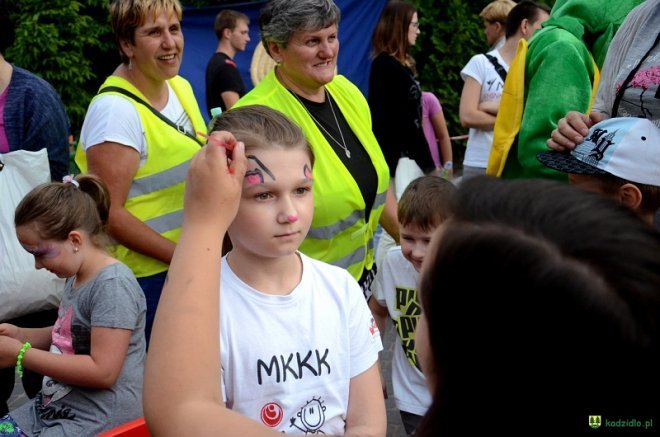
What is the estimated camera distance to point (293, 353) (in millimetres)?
1900

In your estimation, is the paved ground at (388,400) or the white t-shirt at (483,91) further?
the white t-shirt at (483,91)

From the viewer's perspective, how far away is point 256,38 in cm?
941

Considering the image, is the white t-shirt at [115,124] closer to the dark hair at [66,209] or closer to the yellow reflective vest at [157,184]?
the yellow reflective vest at [157,184]

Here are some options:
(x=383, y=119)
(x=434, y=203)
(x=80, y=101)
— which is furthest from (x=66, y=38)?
(x=434, y=203)

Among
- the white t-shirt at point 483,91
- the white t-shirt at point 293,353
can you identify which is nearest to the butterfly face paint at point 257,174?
the white t-shirt at point 293,353

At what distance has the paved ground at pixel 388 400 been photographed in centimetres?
437

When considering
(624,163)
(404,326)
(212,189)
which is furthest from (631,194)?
(212,189)

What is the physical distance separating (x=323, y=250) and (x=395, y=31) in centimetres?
315

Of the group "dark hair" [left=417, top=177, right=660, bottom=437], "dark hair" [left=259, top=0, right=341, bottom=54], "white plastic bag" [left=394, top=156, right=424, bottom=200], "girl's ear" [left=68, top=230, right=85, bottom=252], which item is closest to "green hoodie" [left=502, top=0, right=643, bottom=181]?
"dark hair" [left=259, top=0, right=341, bottom=54]

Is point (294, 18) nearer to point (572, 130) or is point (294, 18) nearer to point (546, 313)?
point (572, 130)

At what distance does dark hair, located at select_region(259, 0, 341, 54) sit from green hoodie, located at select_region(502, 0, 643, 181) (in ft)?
2.75

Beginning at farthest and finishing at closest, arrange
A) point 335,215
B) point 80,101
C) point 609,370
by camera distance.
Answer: point 80,101
point 335,215
point 609,370

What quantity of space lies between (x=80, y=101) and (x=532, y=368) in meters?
9.10

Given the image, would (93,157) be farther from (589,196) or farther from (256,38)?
(256,38)
